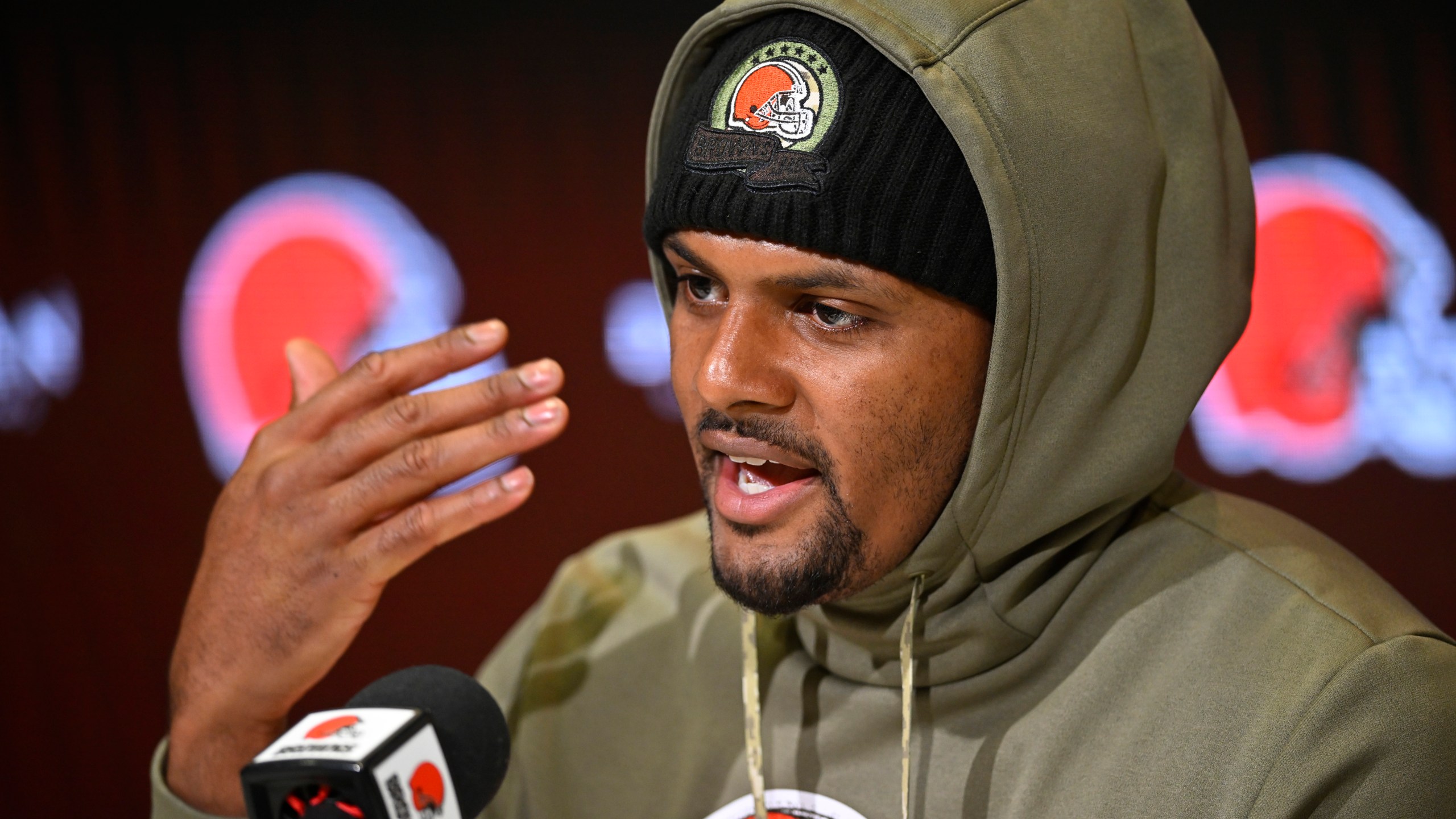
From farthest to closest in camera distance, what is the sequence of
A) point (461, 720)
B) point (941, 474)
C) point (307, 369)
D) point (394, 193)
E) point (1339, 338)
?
1. point (394, 193)
2. point (1339, 338)
3. point (307, 369)
4. point (941, 474)
5. point (461, 720)

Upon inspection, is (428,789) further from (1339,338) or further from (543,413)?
(1339,338)

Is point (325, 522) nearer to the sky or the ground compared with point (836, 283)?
nearer to the ground

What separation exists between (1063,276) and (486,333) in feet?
1.79

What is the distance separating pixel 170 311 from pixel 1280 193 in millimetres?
2376

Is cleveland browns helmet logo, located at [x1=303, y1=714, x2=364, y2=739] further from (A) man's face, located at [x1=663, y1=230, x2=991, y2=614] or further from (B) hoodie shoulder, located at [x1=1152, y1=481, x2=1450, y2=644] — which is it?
(B) hoodie shoulder, located at [x1=1152, y1=481, x2=1450, y2=644]

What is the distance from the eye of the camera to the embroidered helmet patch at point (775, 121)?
93 cm

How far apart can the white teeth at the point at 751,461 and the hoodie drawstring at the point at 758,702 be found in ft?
0.57

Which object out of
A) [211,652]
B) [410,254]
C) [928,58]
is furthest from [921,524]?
[410,254]

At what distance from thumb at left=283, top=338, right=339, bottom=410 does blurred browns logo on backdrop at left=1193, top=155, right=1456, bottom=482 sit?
1762 mm

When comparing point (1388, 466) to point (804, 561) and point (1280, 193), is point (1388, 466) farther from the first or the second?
point (804, 561)

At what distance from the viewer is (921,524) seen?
993 mm

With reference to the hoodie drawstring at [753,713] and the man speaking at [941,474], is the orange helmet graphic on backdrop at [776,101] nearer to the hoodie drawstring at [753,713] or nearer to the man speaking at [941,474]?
the man speaking at [941,474]

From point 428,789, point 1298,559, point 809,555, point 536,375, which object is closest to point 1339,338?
point 1298,559

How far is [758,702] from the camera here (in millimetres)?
1077
